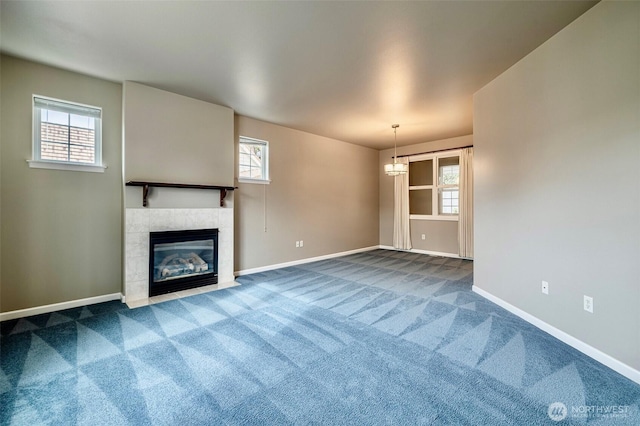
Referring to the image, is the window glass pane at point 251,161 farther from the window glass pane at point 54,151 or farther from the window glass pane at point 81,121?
the window glass pane at point 54,151

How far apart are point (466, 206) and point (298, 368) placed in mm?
5439

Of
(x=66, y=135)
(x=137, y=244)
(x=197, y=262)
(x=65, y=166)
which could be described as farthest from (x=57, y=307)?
(x=66, y=135)

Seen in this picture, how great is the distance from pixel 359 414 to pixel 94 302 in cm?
360

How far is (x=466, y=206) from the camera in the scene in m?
5.94

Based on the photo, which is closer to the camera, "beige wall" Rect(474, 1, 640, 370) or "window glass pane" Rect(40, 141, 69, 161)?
"beige wall" Rect(474, 1, 640, 370)

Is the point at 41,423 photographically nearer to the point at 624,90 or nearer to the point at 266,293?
the point at 266,293

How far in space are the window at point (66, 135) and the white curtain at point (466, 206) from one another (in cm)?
663

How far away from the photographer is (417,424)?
146cm

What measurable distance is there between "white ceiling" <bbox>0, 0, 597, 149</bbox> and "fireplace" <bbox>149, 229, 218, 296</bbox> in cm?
206

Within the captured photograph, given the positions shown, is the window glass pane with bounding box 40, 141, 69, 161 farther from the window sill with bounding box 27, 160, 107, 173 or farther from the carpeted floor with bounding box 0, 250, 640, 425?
the carpeted floor with bounding box 0, 250, 640, 425

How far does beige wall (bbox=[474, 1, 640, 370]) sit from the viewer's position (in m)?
1.87

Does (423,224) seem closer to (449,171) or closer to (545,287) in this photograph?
(449,171)

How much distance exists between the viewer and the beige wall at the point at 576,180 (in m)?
1.87

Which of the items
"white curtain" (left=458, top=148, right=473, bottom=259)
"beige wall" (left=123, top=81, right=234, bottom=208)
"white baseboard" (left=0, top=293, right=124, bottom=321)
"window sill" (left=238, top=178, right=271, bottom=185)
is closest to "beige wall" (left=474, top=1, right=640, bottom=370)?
"white curtain" (left=458, top=148, right=473, bottom=259)
